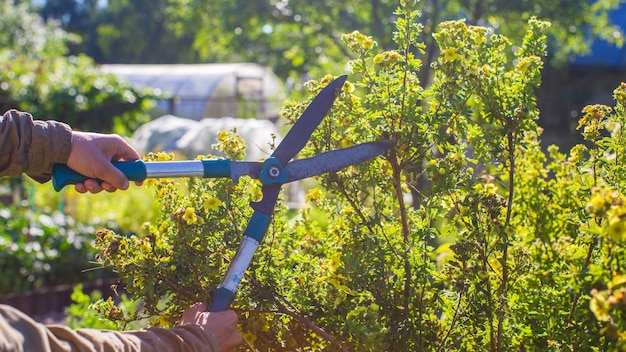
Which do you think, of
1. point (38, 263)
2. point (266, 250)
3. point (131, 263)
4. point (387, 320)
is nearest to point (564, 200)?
point (387, 320)

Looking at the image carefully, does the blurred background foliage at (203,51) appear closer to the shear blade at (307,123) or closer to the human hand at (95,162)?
the shear blade at (307,123)

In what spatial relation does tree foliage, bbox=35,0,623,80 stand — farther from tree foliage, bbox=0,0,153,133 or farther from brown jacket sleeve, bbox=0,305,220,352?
brown jacket sleeve, bbox=0,305,220,352

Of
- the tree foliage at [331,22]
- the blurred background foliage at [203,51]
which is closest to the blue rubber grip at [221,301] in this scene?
the blurred background foliage at [203,51]

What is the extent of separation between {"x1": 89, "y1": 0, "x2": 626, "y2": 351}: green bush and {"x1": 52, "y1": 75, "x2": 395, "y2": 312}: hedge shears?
10 cm

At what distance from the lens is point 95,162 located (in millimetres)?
1914

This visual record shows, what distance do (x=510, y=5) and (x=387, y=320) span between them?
801 centimetres

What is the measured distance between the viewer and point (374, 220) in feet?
7.00

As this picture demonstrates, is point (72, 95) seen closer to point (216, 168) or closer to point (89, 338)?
point (216, 168)

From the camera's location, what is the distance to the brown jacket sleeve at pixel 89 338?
56.8 inches

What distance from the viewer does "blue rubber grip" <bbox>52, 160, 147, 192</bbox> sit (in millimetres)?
1945

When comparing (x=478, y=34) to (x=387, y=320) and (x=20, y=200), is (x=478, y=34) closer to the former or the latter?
(x=387, y=320)

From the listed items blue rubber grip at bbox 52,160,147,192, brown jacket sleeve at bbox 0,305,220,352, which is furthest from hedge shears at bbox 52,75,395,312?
brown jacket sleeve at bbox 0,305,220,352

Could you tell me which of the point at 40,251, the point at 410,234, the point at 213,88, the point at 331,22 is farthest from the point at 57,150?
the point at 213,88

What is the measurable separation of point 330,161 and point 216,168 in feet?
1.04
